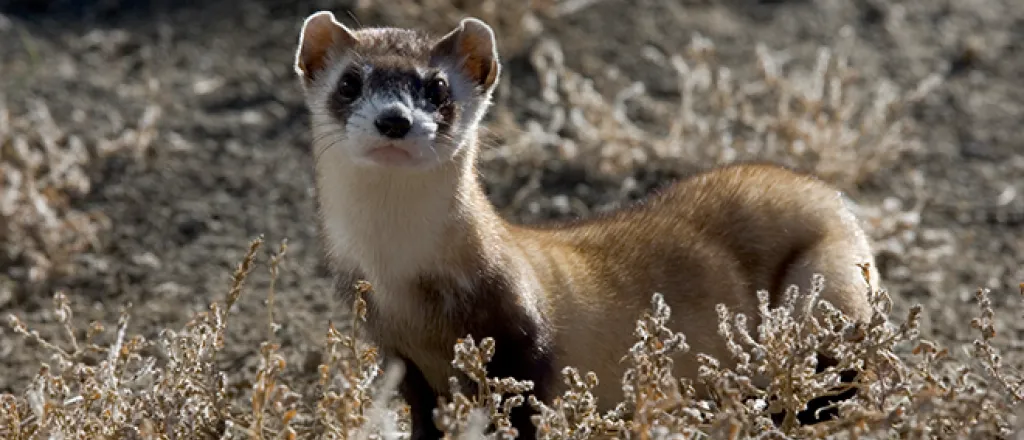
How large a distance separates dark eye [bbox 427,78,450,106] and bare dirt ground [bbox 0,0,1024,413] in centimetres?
124

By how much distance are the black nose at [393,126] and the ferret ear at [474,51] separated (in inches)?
18.5

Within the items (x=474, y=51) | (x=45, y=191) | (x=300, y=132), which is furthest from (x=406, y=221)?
(x=300, y=132)

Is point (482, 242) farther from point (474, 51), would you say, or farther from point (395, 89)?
point (474, 51)

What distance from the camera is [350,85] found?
3.78 m

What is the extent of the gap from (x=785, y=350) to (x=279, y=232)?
2.95 meters

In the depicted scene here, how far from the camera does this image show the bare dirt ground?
17.5 ft

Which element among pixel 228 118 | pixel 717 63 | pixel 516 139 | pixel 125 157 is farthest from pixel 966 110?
pixel 125 157

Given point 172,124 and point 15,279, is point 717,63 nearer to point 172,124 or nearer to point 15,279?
point 172,124

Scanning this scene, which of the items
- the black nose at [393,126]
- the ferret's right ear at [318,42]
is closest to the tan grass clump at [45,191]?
the ferret's right ear at [318,42]

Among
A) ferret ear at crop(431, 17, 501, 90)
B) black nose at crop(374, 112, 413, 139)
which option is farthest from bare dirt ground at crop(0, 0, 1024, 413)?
black nose at crop(374, 112, 413, 139)

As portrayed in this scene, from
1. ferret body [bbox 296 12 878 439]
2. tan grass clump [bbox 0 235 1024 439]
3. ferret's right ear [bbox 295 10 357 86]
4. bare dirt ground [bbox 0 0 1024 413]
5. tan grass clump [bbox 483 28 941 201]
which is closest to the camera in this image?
tan grass clump [bbox 0 235 1024 439]

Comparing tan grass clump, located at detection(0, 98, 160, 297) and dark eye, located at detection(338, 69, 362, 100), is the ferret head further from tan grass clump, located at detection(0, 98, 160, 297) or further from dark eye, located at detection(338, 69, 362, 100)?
tan grass clump, located at detection(0, 98, 160, 297)

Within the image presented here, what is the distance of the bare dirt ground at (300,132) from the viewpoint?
5.33m

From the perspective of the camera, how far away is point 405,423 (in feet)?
13.3
